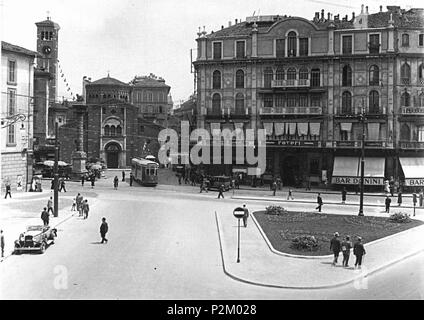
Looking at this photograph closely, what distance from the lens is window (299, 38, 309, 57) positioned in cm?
5656

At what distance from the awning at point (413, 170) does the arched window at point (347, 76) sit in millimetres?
9529

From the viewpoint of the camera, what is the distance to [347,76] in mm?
56125

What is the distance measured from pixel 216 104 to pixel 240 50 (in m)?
6.50

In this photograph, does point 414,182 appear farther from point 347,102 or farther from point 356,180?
point 347,102

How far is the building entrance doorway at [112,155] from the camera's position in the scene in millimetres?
83375

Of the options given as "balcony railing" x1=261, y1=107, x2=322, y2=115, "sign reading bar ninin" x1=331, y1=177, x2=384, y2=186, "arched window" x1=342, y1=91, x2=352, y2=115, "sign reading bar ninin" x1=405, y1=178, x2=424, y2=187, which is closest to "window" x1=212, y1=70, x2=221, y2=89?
"balcony railing" x1=261, y1=107, x2=322, y2=115

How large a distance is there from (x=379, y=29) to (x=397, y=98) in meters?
7.35

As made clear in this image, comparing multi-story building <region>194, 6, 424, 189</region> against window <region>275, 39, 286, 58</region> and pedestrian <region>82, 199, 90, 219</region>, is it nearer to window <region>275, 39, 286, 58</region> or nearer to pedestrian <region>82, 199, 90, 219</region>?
window <region>275, 39, 286, 58</region>

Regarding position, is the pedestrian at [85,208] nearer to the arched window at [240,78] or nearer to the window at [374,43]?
the arched window at [240,78]

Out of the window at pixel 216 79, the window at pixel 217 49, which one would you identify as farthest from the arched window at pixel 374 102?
Answer: the window at pixel 217 49

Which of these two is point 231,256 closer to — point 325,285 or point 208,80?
point 325,285

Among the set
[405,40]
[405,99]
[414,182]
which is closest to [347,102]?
[405,99]

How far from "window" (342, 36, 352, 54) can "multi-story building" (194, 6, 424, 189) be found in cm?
10

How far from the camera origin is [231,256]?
2414cm
